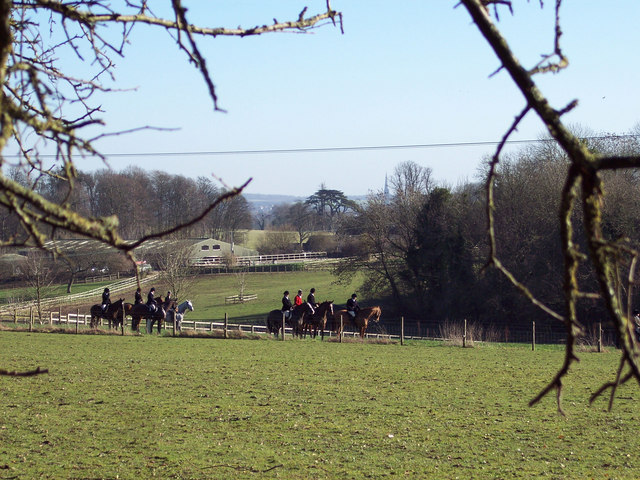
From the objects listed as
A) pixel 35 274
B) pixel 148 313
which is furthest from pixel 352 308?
pixel 35 274

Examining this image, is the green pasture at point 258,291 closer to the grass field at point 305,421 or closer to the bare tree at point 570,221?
the grass field at point 305,421

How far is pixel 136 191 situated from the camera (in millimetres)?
59094

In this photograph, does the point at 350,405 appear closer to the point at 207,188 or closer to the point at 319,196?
the point at 207,188

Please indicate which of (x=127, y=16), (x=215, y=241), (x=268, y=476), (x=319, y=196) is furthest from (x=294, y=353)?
(x=319, y=196)

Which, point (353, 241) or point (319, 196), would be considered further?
point (319, 196)

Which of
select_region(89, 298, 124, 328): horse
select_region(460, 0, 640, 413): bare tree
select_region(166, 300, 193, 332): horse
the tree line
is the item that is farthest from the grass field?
the tree line

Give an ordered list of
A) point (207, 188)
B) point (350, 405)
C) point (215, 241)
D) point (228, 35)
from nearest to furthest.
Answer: point (228, 35) → point (350, 405) → point (207, 188) → point (215, 241)

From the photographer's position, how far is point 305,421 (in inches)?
436

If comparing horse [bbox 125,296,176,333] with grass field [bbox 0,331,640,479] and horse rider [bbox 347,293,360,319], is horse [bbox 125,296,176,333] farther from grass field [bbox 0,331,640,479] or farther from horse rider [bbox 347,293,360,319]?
grass field [bbox 0,331,640,479]

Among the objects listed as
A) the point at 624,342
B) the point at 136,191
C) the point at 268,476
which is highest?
the point at 136,191

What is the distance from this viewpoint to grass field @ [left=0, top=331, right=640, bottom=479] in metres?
8.55

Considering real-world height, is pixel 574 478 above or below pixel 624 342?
below

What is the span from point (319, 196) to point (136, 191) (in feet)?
147

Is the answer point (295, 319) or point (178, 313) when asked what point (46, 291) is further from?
point (295, 319)
